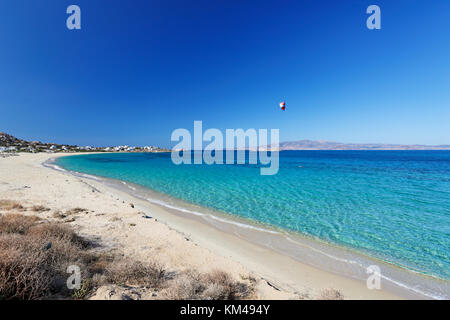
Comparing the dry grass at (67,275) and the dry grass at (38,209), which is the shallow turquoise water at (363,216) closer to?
the dry grass at (67,275)

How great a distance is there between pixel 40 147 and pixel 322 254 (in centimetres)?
13056

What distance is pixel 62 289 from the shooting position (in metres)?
3.36

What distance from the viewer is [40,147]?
90.8 metres

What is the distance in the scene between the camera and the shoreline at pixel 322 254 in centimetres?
564

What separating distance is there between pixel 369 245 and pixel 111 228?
Result: 11.4 metres

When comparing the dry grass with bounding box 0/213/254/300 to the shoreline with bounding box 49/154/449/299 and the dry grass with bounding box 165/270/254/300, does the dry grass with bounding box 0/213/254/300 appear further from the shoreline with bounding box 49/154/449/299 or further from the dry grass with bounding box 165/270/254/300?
the shoreline with bounding box 49/154/449/299

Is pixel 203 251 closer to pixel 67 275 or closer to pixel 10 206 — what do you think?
pixel 67 275

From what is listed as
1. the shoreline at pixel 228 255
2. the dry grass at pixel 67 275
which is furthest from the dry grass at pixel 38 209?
the dry grass at pixel 67 275

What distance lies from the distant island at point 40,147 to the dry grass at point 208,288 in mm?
95013

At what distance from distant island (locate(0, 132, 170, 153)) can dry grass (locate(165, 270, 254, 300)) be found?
3741 inches

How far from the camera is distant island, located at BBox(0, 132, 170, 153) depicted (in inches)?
2891

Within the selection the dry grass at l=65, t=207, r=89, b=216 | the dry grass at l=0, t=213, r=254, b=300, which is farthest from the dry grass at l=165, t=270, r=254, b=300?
the dry grass at l=65, t=207, r=89, b=216

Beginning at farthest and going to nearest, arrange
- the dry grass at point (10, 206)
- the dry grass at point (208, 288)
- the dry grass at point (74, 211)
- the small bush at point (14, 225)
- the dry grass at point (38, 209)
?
1. the dry grass at point (74, 211)
2. the dry grass at point (38, 209)
3. the dry grass at point (10, 206)
4. the small bush at point (14, 225)
5. the dry grass at point (208, 288)
